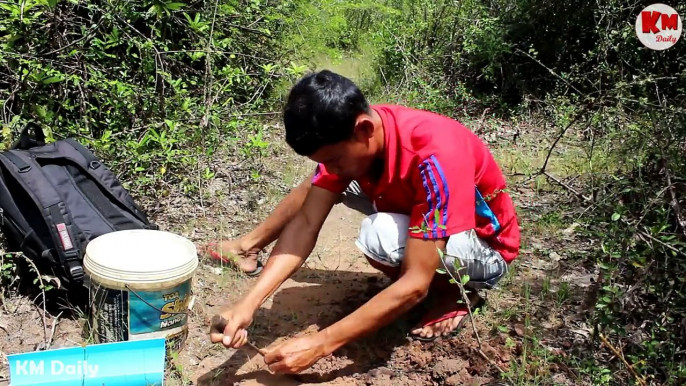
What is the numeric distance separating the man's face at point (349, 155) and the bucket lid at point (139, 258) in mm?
579

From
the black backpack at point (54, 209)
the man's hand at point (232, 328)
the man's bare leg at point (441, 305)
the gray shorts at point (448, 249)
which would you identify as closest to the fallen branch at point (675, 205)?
the gray shorts at point (448, 249)

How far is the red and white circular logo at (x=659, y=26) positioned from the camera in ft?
13.3

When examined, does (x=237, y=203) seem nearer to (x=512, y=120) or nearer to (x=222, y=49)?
(x=222, y=49)

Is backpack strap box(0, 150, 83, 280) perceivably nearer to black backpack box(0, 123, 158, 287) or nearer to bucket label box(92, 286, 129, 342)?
black backpack box(0, 123, 158, 287)

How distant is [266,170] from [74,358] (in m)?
2.22

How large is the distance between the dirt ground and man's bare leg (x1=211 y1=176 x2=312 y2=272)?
80mm

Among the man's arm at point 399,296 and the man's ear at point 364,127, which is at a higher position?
the man's ear at point 364,127

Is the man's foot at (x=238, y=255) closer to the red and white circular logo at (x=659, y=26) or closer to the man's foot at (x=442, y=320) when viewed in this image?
the man's foot at (x=442, y=320)

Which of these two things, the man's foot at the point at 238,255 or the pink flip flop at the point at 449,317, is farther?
the man's foot at the point at 238,255

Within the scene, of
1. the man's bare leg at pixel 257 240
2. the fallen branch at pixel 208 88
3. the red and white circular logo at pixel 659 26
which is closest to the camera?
the man's bare leg at pixel 257 240

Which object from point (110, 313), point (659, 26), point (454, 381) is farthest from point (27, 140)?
point (659, 26)

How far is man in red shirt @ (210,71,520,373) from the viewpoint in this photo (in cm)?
199

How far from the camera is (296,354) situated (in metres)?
2.03

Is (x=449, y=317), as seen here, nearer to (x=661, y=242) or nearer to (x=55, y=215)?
(x=661, y=242)
